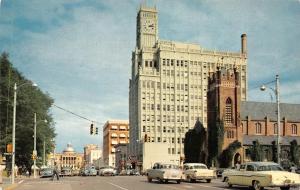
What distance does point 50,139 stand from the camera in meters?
75.6

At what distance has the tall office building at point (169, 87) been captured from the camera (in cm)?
14188

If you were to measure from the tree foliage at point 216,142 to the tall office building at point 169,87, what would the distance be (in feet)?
169

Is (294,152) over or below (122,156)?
over

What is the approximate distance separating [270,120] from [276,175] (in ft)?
239

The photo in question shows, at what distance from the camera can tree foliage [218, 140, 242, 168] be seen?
80562 mm

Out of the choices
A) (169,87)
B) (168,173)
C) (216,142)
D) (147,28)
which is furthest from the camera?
(147,28)

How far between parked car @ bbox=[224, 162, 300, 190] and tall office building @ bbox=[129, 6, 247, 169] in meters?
107

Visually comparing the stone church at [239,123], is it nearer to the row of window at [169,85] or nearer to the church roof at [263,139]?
the church roof at [263,139]

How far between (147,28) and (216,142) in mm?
83492

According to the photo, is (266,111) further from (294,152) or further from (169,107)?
(169,107)

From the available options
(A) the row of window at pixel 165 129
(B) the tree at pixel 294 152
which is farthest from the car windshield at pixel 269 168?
(A) the row of window at pixel 165 129

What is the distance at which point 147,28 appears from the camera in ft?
522

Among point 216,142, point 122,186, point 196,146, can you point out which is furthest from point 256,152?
point 122,186

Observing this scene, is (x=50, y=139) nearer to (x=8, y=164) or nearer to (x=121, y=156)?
(x=8, y=164)
